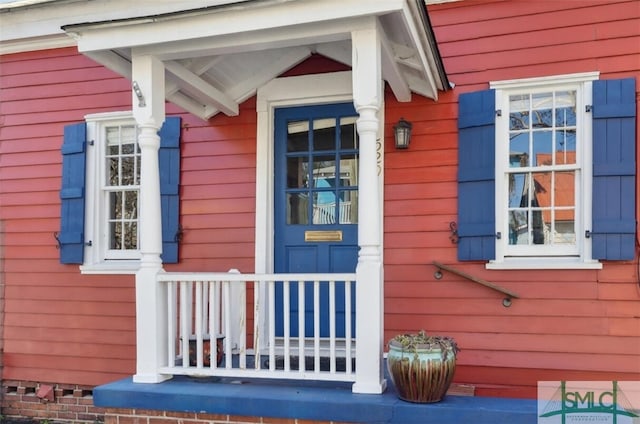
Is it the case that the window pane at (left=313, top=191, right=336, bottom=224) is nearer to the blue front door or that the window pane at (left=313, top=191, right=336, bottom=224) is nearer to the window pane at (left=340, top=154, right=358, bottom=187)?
the blue front door

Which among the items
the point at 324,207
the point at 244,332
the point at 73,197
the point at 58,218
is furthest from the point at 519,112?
the point at 58,218

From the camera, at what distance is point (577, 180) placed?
3.91 meters

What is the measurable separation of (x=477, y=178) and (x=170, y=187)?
2.60 meters

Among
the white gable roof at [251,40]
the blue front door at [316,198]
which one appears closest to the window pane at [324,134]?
the blue front door at [316,198]

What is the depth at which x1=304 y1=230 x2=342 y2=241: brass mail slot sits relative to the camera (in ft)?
14.3

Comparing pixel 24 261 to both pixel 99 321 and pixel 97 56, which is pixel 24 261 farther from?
pixel 97 56

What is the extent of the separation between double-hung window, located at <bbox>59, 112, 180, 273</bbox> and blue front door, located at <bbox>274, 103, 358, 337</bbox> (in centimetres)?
143

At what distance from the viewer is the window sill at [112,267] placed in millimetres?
4852

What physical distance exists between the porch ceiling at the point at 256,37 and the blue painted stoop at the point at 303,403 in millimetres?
2117

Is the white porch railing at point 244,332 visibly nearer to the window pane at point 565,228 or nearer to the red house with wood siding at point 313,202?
the red house with wood siding at point 313,202

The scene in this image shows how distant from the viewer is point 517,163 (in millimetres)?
4043

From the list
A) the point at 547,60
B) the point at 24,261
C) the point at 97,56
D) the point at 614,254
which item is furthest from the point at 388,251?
the point at 24,261

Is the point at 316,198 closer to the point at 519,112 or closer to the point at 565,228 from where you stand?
the point at 519,112

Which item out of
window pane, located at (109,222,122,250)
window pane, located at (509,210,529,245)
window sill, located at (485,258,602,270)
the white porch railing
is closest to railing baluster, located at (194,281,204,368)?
the white porch railing
